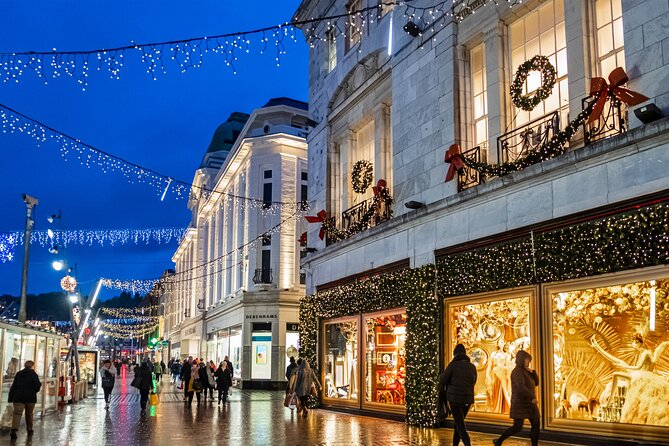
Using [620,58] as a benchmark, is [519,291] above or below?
below

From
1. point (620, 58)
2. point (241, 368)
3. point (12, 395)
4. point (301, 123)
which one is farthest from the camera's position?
point (301, 123)

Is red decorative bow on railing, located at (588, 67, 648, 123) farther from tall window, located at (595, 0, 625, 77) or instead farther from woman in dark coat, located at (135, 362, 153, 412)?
woman in dark coat, located at (135, 362, 153, 412)

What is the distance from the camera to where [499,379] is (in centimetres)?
1397

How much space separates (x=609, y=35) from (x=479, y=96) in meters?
3.68

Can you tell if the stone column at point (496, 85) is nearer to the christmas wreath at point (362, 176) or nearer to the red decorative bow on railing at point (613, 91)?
the red decorative bow on railing at point (613, 91)

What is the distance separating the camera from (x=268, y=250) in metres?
39.5

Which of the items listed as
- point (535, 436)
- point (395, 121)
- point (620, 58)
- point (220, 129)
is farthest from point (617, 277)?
point (220, 129)

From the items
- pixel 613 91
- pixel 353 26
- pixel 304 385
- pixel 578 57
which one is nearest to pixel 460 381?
pixel 613 91

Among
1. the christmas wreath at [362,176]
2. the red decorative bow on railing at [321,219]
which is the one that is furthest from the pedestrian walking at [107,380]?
the christmas wreath at [362,176]

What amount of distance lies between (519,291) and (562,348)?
1.42 m

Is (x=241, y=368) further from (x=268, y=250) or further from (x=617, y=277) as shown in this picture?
(x=617, y=277)

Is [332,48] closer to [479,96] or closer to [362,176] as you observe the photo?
[362,176]

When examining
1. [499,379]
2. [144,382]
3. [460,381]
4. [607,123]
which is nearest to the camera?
[460,381]

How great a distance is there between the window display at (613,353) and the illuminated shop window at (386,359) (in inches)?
213
